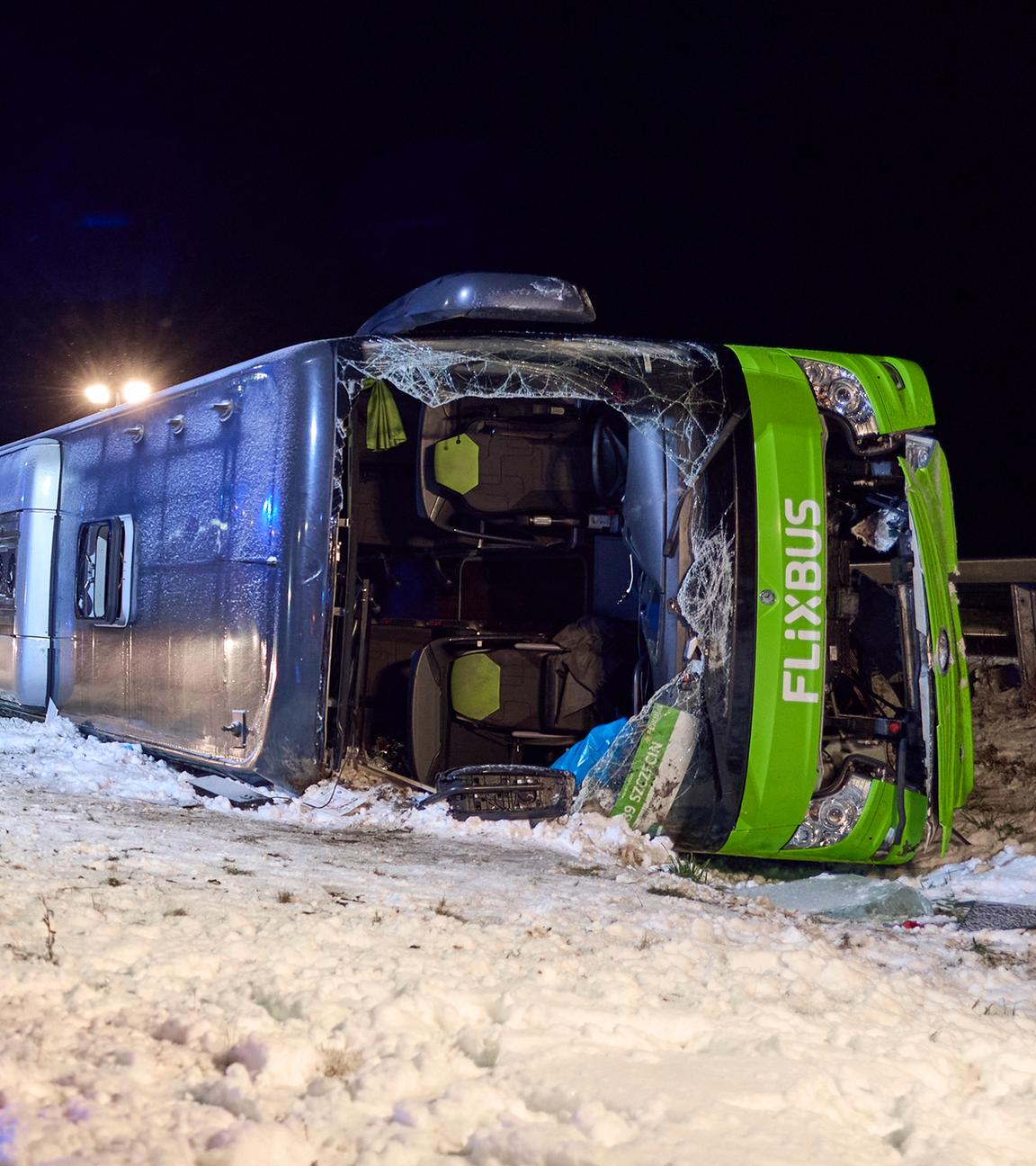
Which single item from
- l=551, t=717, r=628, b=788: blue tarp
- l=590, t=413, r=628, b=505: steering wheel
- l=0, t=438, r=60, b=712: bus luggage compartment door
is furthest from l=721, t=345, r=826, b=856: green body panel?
l=0, t=438, r=60, b=712: bus luggage compartment door

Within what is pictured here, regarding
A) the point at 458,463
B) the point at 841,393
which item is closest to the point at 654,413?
the point at 841,393

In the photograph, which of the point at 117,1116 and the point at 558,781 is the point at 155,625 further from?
the point at 117,1116

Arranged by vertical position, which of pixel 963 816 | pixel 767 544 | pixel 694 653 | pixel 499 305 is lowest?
pixel 963 816

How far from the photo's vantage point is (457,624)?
21.9 feet

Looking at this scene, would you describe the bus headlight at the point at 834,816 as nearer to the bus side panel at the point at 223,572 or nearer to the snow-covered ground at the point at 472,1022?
the snow-covered ground at the point at 472,1022

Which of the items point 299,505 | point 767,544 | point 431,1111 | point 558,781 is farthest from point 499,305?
point 431,1111

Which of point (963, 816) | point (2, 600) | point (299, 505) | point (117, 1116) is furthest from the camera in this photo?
point (2, 600)

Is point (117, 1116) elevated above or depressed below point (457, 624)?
below

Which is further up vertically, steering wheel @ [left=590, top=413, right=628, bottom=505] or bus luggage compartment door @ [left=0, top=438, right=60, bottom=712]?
steering wheel @ [left=590, top=413, right=628, bottom=505]

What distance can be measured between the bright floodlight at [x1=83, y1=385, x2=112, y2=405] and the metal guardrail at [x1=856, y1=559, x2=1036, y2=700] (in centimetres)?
1113

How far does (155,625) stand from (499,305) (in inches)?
101

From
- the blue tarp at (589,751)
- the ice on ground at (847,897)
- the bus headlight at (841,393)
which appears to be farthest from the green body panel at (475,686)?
the bus headlight at (841,393)

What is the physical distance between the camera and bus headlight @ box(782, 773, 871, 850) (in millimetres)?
4836

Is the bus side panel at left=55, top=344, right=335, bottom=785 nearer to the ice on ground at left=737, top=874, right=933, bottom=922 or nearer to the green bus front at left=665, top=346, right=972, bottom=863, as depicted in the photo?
the green bus front at left=665, top=346, right=972, bottom=863
